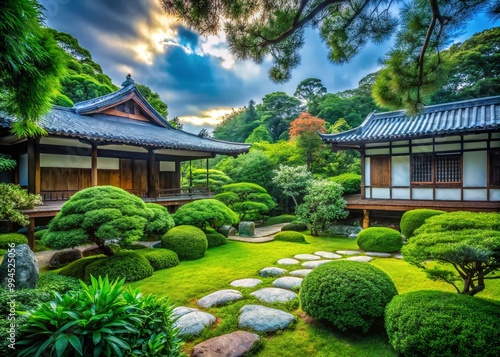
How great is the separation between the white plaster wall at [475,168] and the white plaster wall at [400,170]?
1.96 metres

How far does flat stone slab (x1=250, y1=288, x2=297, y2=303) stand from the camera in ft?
15.1

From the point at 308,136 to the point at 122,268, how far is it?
546 inches

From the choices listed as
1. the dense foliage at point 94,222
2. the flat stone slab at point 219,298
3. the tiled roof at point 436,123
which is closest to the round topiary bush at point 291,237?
the tiled roof at point 436,123

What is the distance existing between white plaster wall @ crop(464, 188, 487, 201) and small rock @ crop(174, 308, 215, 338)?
437 inches

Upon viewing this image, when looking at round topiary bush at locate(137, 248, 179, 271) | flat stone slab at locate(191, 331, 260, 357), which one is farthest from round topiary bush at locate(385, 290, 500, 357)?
round topiary bush at locate(137, 248, 179, 271)

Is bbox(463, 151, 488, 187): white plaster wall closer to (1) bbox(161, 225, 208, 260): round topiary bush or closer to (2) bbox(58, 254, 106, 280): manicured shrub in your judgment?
(1) bbox(161, 225, 208, 260): round topiary bush

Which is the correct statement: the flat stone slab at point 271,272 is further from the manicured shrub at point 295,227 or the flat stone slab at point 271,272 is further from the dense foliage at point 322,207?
the manicured shrub at point 295,227

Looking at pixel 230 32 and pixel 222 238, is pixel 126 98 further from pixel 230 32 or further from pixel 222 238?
pixel 230 32

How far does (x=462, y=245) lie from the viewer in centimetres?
302

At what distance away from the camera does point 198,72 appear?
13.8 m

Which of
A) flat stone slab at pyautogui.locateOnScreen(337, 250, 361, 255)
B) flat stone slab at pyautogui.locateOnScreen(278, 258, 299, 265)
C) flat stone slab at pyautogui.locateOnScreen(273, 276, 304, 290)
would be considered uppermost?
flat stone slab at pyautogui.locateOnScreen(273, 276, 304, 290)

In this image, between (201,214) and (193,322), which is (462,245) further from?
(201,214)

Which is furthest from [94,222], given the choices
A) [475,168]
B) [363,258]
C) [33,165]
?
[475,168]

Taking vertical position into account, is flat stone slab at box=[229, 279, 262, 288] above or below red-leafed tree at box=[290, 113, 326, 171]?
below
